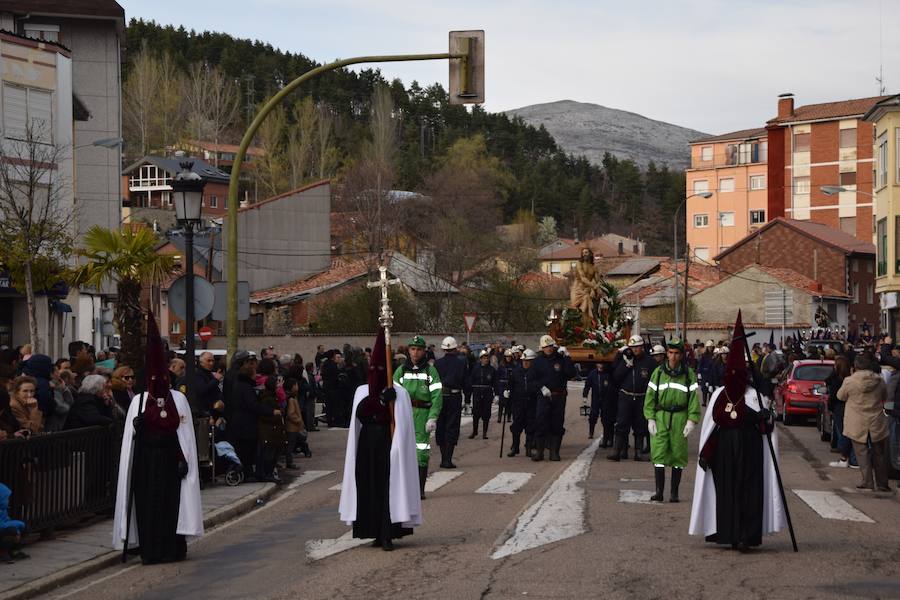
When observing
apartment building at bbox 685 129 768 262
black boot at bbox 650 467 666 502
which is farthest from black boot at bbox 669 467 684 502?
apartment building at bbox 685 129 768 262

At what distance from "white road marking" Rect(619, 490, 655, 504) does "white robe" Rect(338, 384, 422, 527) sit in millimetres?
4133

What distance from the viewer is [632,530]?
1289cm

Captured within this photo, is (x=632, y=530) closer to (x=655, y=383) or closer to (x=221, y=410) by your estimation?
(x=655, y=383)

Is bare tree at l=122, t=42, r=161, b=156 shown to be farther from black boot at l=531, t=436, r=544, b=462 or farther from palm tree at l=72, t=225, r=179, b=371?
black boot at l=531, t=436, r=544, b=462

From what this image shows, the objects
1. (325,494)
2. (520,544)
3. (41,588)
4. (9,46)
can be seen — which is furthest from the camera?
(9,46)

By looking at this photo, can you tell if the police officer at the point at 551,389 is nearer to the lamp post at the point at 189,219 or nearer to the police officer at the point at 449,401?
the police officer at the point at 449,401

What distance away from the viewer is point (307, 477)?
19.9 m

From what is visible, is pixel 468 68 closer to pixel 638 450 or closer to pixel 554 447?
pixel 554 447

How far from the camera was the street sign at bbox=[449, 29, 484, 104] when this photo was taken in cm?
1788

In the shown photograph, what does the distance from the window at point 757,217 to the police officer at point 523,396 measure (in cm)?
9164

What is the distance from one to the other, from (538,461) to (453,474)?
2520mm

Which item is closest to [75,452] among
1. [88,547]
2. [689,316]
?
[88,547]

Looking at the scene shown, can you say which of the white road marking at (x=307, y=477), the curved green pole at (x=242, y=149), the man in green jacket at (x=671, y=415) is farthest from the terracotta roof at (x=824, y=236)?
the man in green jacket at (x=671, y=415)

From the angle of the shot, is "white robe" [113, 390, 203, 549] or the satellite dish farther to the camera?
the satellite dish
